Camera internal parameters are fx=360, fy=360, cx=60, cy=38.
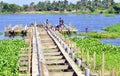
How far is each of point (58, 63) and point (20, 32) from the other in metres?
27.7

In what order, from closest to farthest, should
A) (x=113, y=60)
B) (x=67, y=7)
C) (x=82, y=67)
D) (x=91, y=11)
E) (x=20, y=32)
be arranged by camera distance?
(x=82, y=67), (x=113, y=60), (x=20, y=32), (x=91, y=11), (x=67, y=7)

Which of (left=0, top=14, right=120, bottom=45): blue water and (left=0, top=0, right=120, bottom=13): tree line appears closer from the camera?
(left=0, top=14, right=120, bottom=45): blue water

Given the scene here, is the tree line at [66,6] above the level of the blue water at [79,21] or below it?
below

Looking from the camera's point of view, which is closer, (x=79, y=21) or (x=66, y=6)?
(x=79, y=21)

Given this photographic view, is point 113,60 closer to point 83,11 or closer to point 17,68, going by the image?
point 17,68

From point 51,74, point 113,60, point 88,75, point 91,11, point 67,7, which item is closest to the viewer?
point 88,75

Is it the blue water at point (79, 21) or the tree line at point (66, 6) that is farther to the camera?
the tree line at point (66, 6)

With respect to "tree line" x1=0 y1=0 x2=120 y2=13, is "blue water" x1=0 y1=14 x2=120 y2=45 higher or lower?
higher

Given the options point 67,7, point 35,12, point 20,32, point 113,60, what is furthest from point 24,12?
point 113,60

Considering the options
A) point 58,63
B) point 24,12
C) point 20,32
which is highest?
point 58,63

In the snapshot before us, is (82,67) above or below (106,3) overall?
above

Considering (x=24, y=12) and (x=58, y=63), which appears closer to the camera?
(x=58, y=63)

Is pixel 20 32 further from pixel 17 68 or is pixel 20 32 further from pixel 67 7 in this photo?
pixel 67 7

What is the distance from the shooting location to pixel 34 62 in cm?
1594
